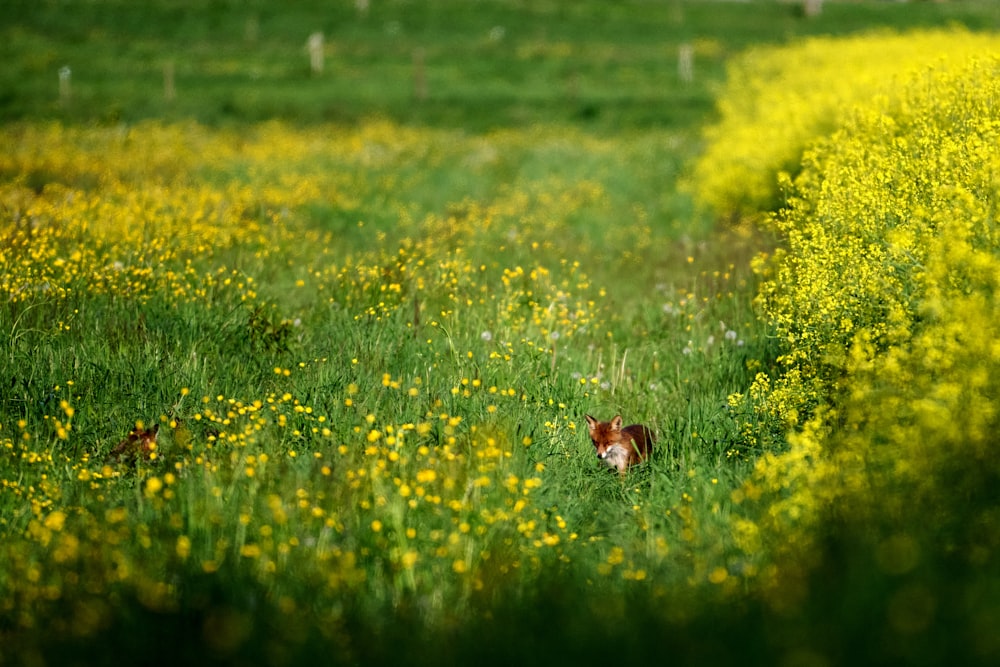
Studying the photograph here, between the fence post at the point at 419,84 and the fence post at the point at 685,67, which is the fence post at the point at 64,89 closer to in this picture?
the fence post at the point at 419,84

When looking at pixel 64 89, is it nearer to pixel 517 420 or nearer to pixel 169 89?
pixel 169 89

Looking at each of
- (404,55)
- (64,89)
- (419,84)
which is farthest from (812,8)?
(64,89)

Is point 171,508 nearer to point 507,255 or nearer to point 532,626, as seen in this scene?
point 532,626

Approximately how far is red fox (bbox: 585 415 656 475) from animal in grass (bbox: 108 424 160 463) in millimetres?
1938

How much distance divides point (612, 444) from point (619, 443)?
0.03 m

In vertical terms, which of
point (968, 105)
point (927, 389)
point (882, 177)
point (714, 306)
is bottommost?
point (714, 306)

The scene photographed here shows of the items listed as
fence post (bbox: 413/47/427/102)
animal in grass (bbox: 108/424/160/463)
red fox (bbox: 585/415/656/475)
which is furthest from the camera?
fence post (bbox: 413/47/427/102)

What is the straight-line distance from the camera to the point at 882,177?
15.8 ft

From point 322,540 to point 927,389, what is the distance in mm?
2259

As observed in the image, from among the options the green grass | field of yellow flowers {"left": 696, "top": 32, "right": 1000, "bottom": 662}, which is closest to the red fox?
field of yellow flowers {"left": 696, "top": 32, "right": 1000, "bottom": 662}

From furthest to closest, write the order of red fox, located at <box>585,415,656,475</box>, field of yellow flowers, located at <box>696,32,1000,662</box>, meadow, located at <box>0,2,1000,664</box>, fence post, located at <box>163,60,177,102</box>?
fence post, located at <box>163,60,177,102</box>, red fox, located at <box>585,415,656,475</box>, meadow, located at <box>0,2,1000,664</box>, field of yellow flowers, located at <box>696,32,1000,662</box>

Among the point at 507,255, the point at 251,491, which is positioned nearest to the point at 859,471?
the point at 251,491

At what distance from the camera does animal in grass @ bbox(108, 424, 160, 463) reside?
3.92m

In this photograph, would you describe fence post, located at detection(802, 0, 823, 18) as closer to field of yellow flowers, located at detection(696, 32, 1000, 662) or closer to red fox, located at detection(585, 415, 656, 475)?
field of yellow flowers, located at detection(696, 32, 1000, 662)
